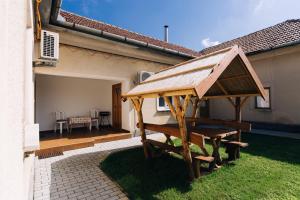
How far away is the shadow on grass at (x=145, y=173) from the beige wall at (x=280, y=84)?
7846mm

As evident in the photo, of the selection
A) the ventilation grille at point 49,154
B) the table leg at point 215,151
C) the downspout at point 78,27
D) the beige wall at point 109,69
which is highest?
the downspout at point 78,27

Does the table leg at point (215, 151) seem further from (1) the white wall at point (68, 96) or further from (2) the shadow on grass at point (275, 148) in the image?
(1) the white wall at point (68, 96)

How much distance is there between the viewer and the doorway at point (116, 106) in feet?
35.2

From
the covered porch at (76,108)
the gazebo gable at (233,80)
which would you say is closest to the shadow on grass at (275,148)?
the gazebo gable at (233,80)

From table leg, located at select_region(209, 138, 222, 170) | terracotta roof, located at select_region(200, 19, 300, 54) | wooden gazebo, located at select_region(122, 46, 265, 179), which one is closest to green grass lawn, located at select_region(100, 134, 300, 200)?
table leg, located at select_region(209, 138, 222, 170)

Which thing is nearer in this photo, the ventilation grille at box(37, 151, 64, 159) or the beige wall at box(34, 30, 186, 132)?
the ventilation grille at box(37, 151, 64, 159)

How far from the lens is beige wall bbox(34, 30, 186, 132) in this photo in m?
7.57

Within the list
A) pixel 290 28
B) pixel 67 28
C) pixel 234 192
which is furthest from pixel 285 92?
pixel 67 28

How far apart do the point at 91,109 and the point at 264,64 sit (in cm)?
1085

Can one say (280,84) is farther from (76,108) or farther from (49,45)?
(76,108)

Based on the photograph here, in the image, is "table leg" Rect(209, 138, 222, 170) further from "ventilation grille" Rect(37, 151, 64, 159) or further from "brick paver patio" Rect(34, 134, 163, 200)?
"ventilation grille" Rect(37, 151, 64, 159)

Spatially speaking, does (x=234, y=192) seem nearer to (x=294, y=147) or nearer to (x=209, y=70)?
(x=209, y=70)

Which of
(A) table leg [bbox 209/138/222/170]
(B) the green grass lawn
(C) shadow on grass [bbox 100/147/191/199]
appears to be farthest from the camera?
(A) table leg [bbox 209/138/222/170]

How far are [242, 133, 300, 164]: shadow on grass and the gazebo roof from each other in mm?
2171
